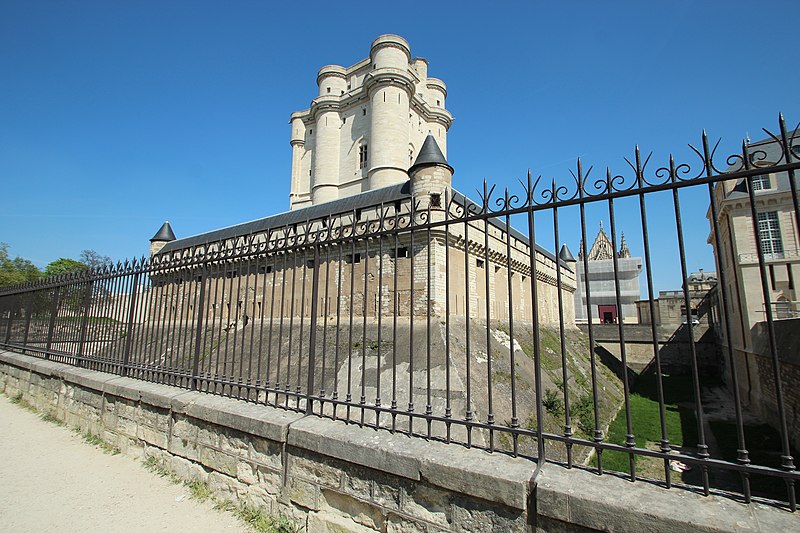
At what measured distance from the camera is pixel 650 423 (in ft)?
44.0

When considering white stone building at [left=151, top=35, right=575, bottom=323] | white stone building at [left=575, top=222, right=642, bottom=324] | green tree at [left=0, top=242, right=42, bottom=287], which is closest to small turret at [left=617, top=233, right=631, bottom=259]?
white stone building at [left=575, top=222, right=642, bottom=324]

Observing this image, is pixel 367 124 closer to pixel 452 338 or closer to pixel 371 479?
pixel 452 338

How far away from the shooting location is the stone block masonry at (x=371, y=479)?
2213 millimetres

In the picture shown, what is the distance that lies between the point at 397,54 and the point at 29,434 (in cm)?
2897

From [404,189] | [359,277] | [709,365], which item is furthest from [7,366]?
[709,365]

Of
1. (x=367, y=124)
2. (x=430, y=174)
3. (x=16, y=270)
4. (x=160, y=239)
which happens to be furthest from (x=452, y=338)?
(x=16, y=270)

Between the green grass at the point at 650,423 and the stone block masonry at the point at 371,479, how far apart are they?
540cm

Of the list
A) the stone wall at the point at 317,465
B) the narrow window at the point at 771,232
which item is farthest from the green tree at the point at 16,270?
the narrow window at the point at 771,232

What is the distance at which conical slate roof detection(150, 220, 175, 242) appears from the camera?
24.1m

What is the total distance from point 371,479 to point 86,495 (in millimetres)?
3477

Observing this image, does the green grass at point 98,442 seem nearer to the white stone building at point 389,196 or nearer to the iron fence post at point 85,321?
the iron fence post at point 85,321

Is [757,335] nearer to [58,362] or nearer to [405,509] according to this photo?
[405,509]

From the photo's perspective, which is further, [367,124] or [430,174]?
[367,124]

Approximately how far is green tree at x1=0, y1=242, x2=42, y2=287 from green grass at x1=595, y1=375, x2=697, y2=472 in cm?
4778
